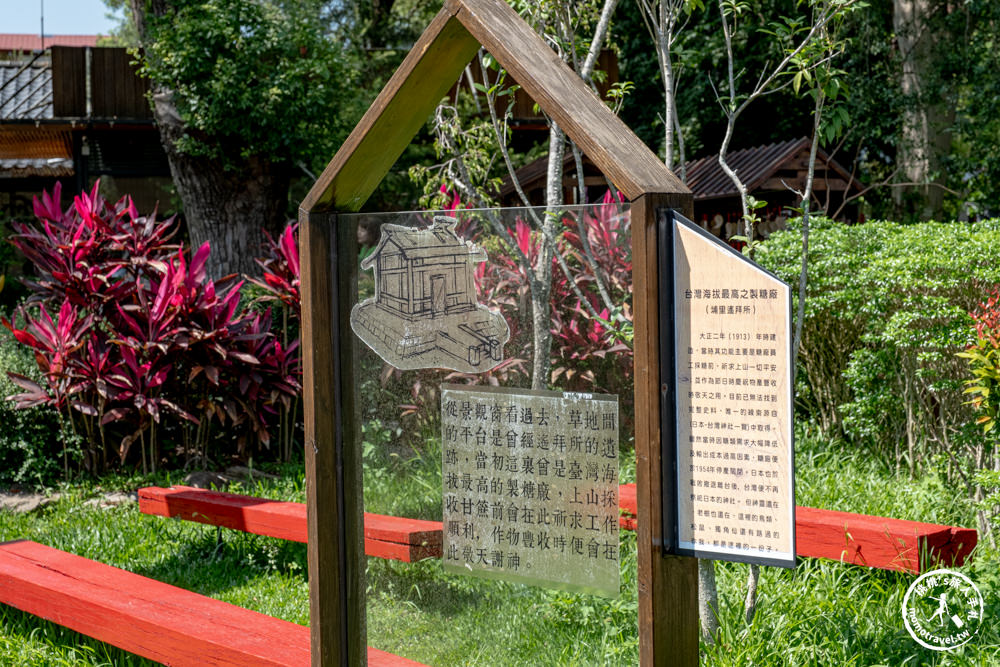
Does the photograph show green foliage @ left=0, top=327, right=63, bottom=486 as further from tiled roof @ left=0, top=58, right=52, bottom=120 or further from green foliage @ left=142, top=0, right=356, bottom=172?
tiled roof @ left=0, top=58, right=52, bottom=120

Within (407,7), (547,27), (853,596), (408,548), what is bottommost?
(853,596)

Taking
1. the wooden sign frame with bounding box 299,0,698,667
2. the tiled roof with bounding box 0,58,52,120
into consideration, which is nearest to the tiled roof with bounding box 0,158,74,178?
the tiled roof with bounding box 0,58,52,120

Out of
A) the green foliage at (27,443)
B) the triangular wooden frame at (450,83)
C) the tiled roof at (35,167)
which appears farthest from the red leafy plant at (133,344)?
the tiled roof at (35,167)

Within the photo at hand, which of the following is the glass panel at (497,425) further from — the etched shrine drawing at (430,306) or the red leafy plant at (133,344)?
the red leafy plant at (133,344)

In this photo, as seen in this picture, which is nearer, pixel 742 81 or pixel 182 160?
pixel 182 160

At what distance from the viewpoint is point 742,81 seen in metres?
14.5

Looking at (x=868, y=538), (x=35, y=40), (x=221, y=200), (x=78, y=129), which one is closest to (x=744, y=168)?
(x=221, y=200)

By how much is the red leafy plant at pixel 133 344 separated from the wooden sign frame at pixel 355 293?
3876 mm

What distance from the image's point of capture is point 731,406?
1.90m

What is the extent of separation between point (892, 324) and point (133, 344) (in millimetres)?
4600

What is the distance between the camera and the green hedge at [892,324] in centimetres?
503

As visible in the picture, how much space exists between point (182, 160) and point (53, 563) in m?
6.02

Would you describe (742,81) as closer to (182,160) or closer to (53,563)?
(182,160)

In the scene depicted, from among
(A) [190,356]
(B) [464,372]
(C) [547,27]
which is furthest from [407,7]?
(B) [464,372]
